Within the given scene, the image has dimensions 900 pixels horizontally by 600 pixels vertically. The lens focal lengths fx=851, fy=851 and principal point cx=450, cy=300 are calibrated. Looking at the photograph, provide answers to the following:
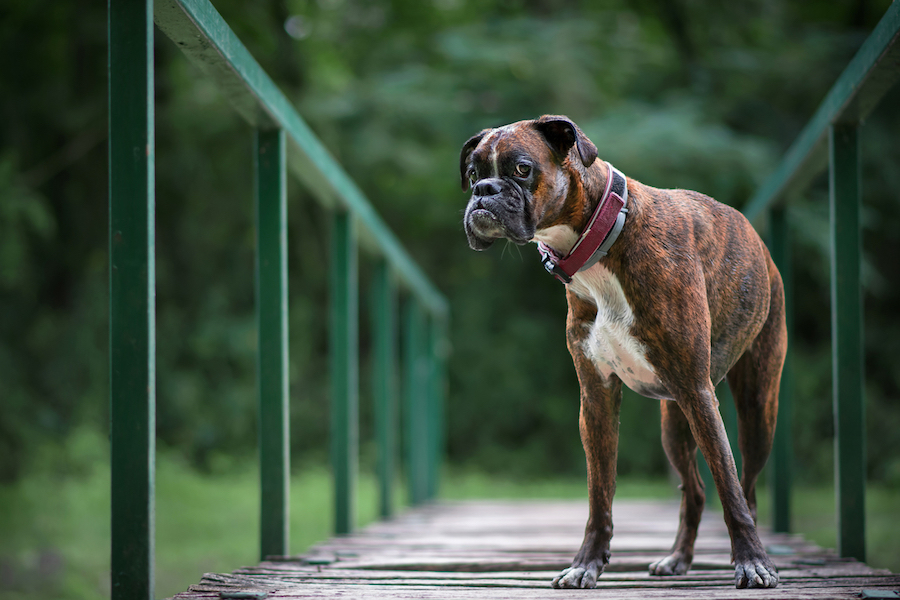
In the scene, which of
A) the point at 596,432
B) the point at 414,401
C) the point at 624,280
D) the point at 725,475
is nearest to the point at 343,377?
the point at 596,432

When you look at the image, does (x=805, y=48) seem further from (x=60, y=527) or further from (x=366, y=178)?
(x=60, y=527)

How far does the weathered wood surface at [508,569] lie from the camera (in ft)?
6.63

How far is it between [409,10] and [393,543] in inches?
385

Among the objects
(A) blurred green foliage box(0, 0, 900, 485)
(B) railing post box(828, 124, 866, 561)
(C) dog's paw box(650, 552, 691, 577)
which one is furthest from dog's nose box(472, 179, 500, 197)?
(A) blurred green foliage box(0, 0, 900, 485)

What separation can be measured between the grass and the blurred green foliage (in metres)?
0.45

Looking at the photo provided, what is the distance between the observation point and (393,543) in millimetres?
3416

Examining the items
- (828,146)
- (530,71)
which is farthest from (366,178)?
(828,146)

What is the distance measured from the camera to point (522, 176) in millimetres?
1914

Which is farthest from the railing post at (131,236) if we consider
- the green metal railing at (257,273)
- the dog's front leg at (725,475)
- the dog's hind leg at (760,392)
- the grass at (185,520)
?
the grass at (185,520)

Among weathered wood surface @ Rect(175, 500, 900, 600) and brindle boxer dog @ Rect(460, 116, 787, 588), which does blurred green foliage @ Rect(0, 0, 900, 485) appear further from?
brindle boxer dog @ Rect(460, 116, 787, 588)

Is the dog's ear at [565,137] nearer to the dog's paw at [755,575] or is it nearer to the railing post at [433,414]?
the dog's paw at [755,575]

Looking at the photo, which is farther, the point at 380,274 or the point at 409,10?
the point at 409,10

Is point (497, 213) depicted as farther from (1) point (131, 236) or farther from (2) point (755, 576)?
(2) point (755, 576)

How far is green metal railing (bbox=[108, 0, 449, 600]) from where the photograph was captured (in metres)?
1.77
